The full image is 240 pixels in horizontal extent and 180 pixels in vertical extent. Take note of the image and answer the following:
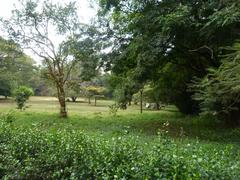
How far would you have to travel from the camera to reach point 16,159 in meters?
4.63

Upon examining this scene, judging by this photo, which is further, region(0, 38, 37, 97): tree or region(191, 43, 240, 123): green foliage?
region(0, 38, 37, 97): tree

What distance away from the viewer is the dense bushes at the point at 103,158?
11.0 feet

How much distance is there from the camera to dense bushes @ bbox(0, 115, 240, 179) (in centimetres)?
336

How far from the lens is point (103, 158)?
3.94 metres

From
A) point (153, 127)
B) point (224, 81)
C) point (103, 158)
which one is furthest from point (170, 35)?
point (103, 158)

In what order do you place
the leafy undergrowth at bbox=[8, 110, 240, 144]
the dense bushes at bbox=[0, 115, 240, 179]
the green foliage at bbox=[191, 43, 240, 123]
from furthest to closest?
the leafy undergrowth at bbox=[8, 110, 240, 144], the green foliage at bbox=[191, 43, 240, 123], the dense bushes at bbox=[0, 115, 240, 179]

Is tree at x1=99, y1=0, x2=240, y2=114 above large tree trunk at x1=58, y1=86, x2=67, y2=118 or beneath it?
above

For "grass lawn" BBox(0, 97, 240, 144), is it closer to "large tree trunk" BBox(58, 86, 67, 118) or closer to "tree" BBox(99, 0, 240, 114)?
"large tree trunk" BBox(58, 86, 67, 118)

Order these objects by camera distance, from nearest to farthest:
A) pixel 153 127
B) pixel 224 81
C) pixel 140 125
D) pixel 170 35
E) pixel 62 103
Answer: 1. pixel 224 81
2. pixel 170 35
3. pixel 153 127
4. pixel 140 125
5. pixel 62 103

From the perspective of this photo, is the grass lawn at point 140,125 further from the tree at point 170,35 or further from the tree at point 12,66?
the tree at point 12,66

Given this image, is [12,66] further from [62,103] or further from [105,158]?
[105,158]

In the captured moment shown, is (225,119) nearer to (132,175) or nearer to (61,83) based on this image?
(61,83)

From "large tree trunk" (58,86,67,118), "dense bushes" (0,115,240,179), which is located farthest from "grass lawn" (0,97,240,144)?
"dense bushes" (0,115,240,179)

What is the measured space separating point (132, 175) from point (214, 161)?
0.84 metres
